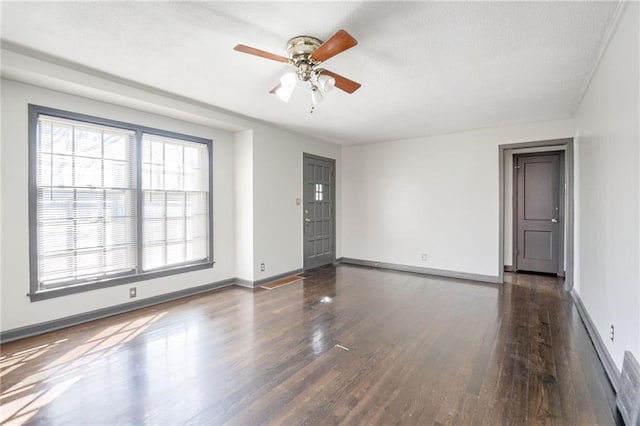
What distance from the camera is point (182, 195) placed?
13.9 feet

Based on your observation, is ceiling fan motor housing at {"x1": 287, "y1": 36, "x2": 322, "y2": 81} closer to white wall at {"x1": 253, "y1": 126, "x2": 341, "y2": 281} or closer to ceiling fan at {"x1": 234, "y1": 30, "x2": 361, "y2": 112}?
ceiling fan at {"x1": 234, "y1": 30, "x2": 361, "y2": 112}

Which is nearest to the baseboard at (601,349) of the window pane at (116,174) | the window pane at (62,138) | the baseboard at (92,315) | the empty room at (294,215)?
the empty room at (294,215)

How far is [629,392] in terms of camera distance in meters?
1.72

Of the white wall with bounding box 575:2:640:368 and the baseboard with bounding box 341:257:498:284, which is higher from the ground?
the white wall with bounding box 575:2:640:368

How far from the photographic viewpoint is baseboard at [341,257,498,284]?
501cm

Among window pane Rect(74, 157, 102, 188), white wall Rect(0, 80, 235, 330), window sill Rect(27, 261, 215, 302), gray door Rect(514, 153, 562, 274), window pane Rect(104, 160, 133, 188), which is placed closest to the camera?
white wall Rect(0, 80, 235, 330)

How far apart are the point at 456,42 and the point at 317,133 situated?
10.9 feet

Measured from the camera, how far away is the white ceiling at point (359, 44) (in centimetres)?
198

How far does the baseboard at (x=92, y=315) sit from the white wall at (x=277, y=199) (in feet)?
3.25

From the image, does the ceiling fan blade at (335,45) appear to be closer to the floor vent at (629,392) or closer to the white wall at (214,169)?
the white wall at (214,169)

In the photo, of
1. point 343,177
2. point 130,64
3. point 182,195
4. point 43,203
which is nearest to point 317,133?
point 343,177

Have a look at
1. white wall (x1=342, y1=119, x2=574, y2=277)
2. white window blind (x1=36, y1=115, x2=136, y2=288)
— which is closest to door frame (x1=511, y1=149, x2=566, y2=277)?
white wall (x1=342, y1=119, x2=574, y2=277)

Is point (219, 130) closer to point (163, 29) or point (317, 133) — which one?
point (317, 133)

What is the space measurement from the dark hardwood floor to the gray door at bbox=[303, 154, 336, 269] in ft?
6.82
